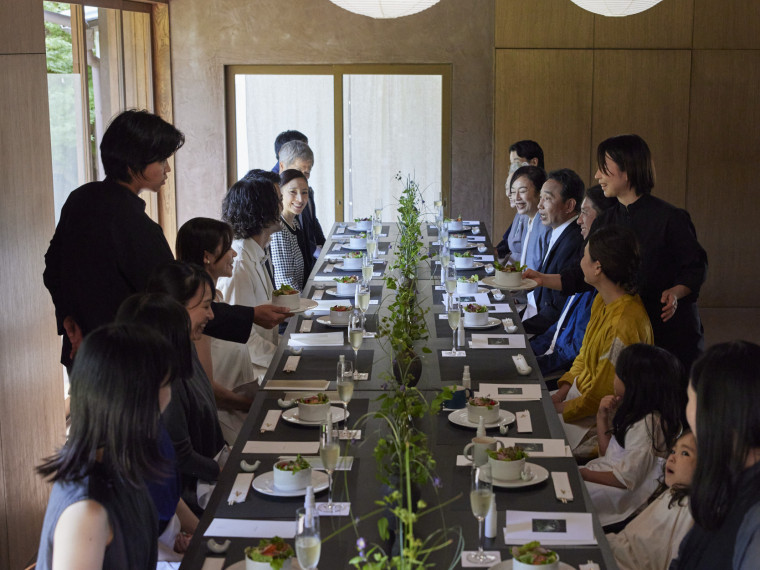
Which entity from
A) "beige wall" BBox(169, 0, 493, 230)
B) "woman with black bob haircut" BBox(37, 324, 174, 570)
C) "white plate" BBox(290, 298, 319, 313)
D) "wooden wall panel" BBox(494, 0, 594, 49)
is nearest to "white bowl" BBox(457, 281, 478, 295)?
"white plate" BBox(290, 298, 319, 313)

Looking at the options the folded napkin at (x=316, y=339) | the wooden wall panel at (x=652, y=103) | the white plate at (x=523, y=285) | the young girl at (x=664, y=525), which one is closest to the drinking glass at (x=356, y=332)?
the folded napkin at (x=316, y=339)

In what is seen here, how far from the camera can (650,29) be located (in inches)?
336

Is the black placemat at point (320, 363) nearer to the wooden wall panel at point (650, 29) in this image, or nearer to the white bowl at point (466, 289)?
the white bowl at point (466, 289)

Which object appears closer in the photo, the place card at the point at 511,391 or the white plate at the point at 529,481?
the white plate at the point at 529,481

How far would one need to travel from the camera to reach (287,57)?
8.76 m

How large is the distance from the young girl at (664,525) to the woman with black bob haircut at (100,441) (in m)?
1.43

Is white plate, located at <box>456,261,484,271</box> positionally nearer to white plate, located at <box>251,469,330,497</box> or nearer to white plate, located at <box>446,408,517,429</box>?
white plate, located at <box>446,408,517,429</box>

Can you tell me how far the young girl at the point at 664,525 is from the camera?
2598 mm

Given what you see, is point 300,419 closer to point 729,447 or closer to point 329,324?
point 329,324

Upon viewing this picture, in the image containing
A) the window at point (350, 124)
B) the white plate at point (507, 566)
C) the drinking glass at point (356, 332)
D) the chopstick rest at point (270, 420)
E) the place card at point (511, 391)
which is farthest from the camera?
the window at point (350, 124)

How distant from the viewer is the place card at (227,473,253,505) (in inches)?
99.0

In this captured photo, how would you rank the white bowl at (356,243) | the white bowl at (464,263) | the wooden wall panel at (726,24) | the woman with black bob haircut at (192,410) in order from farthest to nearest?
the wooden wall panel at (726,24) < the white bowl at (356,243) < the white bowl at (464,263) < the woman with black bob haircut at (192,410)

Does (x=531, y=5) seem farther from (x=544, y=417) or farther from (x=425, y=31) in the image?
(x=544, y=417)

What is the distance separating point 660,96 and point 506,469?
22.6 ft
